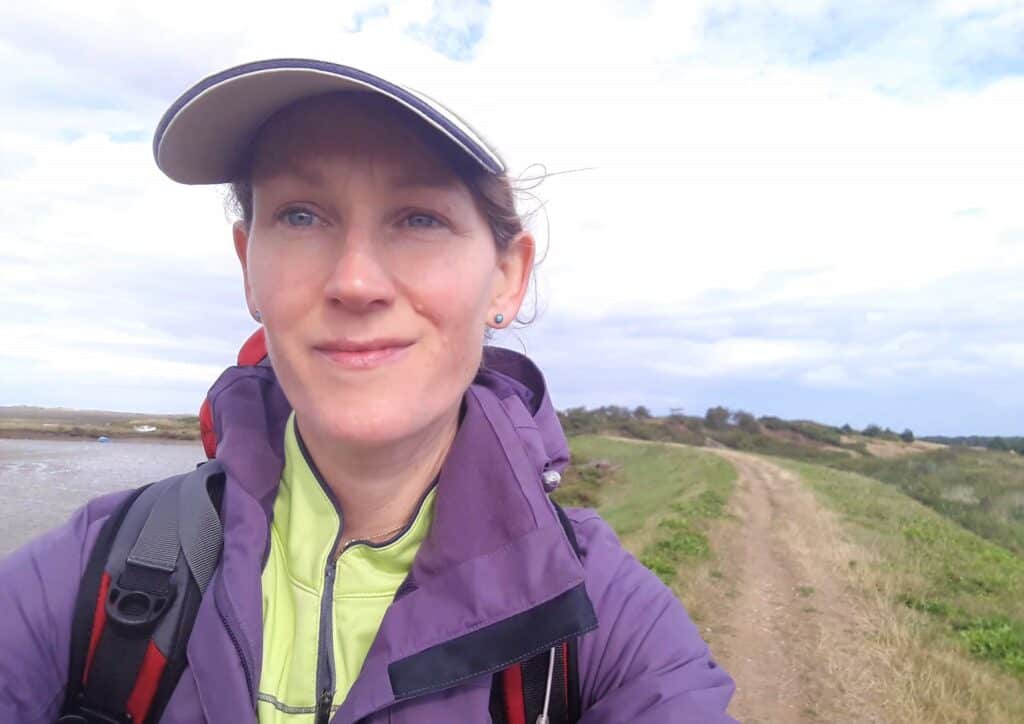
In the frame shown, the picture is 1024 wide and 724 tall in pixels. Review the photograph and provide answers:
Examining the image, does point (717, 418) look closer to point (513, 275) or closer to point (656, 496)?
point (656, 496)

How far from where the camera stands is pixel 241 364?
2449 mm

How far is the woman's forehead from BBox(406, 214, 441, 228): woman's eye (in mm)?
78

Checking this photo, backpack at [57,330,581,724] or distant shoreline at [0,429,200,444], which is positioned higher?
backpack at [57,330,581,724]

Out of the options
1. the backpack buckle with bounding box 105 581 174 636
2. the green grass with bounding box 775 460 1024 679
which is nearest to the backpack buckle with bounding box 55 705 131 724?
the backpack buckle with bounding box 105 581 174 636

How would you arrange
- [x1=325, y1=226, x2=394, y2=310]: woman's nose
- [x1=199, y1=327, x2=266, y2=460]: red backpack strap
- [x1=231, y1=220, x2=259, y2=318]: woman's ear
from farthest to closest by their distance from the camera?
[x1=199, y1=327, x2=266, y2=460]: red backpack strap < [x1=231, y1=220, x2=259, y2=318]: woman's ear < [x1=325, y1=226, x2=394, y2=310]: woman's nose

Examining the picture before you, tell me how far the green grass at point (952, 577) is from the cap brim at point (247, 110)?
8470 mm

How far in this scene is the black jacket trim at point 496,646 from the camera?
1646 millimetres

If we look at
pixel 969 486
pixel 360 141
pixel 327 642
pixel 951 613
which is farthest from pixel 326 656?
pixel 969 486

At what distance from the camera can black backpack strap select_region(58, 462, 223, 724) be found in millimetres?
1607

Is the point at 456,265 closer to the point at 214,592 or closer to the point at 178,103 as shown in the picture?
the point at 178,103

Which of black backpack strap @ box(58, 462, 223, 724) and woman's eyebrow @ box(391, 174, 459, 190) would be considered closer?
black backpack strap @ box(58, 462, 223, 724)

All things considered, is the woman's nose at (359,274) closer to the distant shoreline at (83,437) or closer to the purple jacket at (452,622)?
the purple jacket at (452,622)

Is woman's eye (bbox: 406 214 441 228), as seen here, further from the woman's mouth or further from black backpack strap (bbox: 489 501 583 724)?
black backpack strap (bbox: 489 501 583 724)

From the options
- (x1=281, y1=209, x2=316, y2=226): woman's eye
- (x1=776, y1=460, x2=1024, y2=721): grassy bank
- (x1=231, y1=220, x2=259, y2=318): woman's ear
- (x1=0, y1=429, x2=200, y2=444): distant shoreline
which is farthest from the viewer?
(x1=0, y1=429, x2=200, y2=444): distant shoreline
